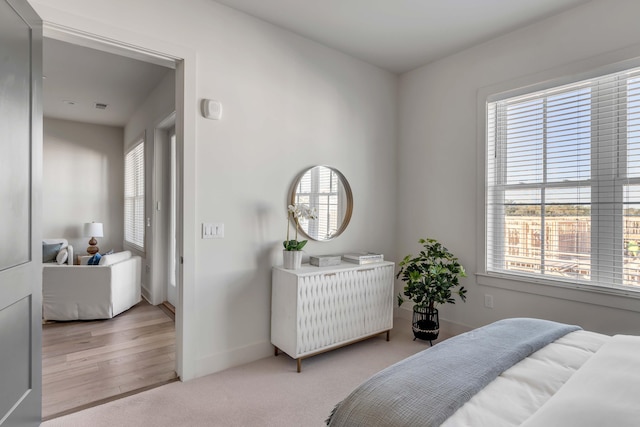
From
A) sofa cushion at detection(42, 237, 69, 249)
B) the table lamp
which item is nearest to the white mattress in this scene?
sofa cushion at detection(42, 237, 69, 249)

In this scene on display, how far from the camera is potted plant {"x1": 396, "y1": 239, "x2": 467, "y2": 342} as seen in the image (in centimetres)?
290

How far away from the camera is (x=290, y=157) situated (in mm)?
2873

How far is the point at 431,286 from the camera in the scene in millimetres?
2912

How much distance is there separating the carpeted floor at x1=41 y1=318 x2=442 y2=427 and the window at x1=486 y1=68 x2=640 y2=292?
145cm

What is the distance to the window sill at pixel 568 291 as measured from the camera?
2279 millimetres

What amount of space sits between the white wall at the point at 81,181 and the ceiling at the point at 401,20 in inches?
183

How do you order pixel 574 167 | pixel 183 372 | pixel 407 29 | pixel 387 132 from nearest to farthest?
pixel 183 372
pixel 574 167
pixel 407 29
pixel 387 132

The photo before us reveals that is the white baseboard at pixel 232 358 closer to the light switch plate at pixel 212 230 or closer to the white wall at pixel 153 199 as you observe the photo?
the light switch plate at pixel 212 230

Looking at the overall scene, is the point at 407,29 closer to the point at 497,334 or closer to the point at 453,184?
the point at 453,184

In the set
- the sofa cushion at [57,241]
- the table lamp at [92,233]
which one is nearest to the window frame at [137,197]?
the table lamp at [92,233]

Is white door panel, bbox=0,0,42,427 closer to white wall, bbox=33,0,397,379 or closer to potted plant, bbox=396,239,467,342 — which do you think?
white wall, bbox=33,0,397,379

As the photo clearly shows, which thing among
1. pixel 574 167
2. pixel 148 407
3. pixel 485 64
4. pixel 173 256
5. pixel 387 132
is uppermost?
pixel 485 64

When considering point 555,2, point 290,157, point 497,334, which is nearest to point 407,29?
point 555,2

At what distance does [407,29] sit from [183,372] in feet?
10.2
